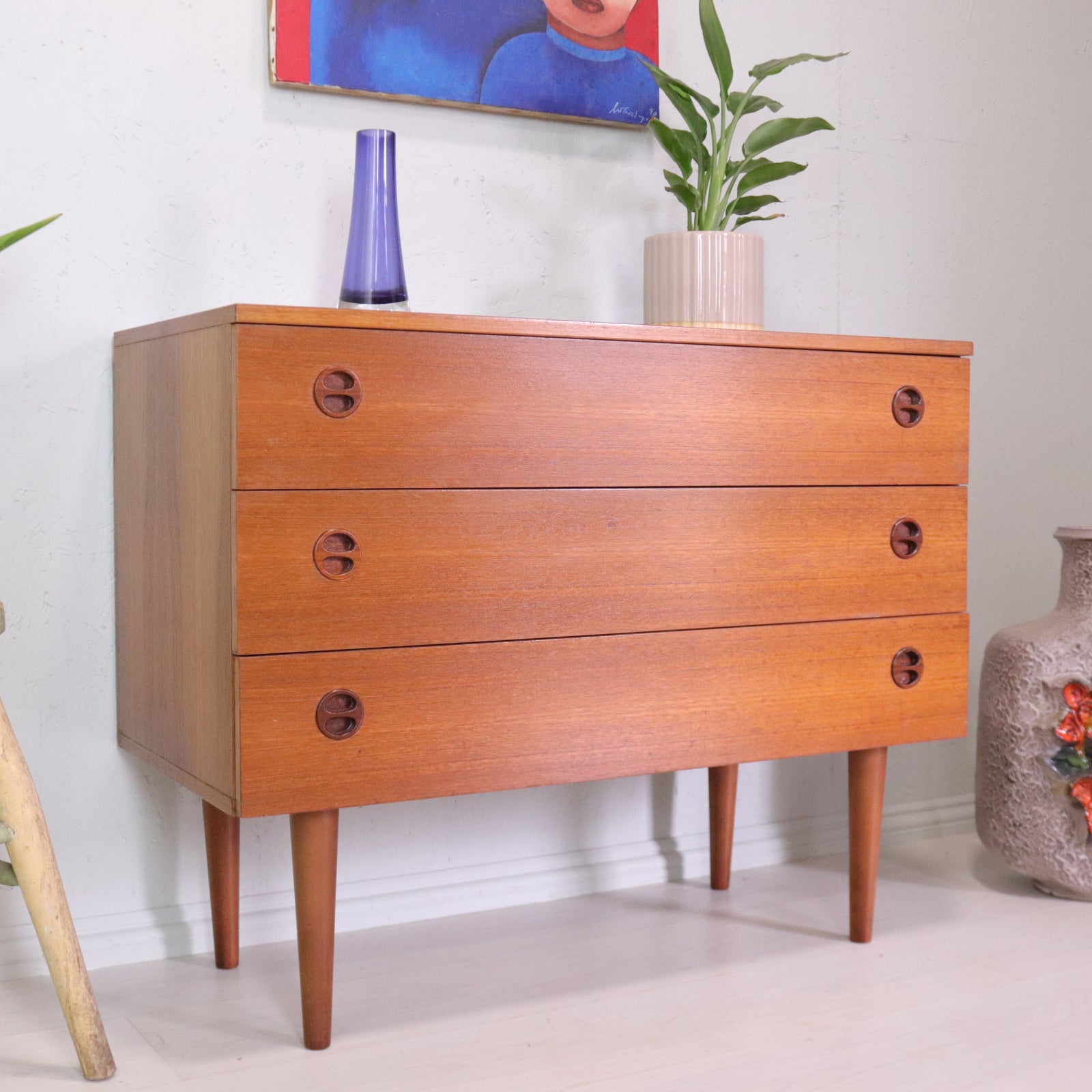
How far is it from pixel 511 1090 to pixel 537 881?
58cm

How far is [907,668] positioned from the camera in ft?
5.15

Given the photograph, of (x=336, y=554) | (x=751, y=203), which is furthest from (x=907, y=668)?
(x=336, y=554)

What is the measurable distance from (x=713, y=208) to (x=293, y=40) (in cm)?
56

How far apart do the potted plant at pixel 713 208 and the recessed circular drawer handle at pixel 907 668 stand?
1.44 feet

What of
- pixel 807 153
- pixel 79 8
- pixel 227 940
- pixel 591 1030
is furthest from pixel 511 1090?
pixel 807 153

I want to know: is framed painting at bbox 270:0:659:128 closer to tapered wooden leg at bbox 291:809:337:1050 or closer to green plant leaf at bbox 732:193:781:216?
green plant leaf at bbox 732:193:781:216

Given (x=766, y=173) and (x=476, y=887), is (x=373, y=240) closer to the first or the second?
(x=766, y=173)

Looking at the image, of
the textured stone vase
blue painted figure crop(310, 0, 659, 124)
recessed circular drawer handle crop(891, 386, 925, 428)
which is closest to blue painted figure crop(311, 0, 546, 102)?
blue painted figure crop(310, 0, 659, 124)

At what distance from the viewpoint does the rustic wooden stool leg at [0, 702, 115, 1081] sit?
1.20m

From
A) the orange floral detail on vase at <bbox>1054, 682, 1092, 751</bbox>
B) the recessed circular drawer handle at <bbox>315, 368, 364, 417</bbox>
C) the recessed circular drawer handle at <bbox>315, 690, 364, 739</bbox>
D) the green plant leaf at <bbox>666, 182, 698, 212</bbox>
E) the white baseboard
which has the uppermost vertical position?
the green plant leaf at <bbox>666, 182, 698, 212</bbox>

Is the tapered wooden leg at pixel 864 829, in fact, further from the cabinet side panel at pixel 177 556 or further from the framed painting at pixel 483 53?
the framed painting at pixel 483 53

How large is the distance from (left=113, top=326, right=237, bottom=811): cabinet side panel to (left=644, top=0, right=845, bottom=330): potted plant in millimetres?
625

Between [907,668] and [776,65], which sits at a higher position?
[776,65]

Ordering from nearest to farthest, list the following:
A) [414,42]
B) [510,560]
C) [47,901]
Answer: [47,901] < [510,560] < [414,42]
